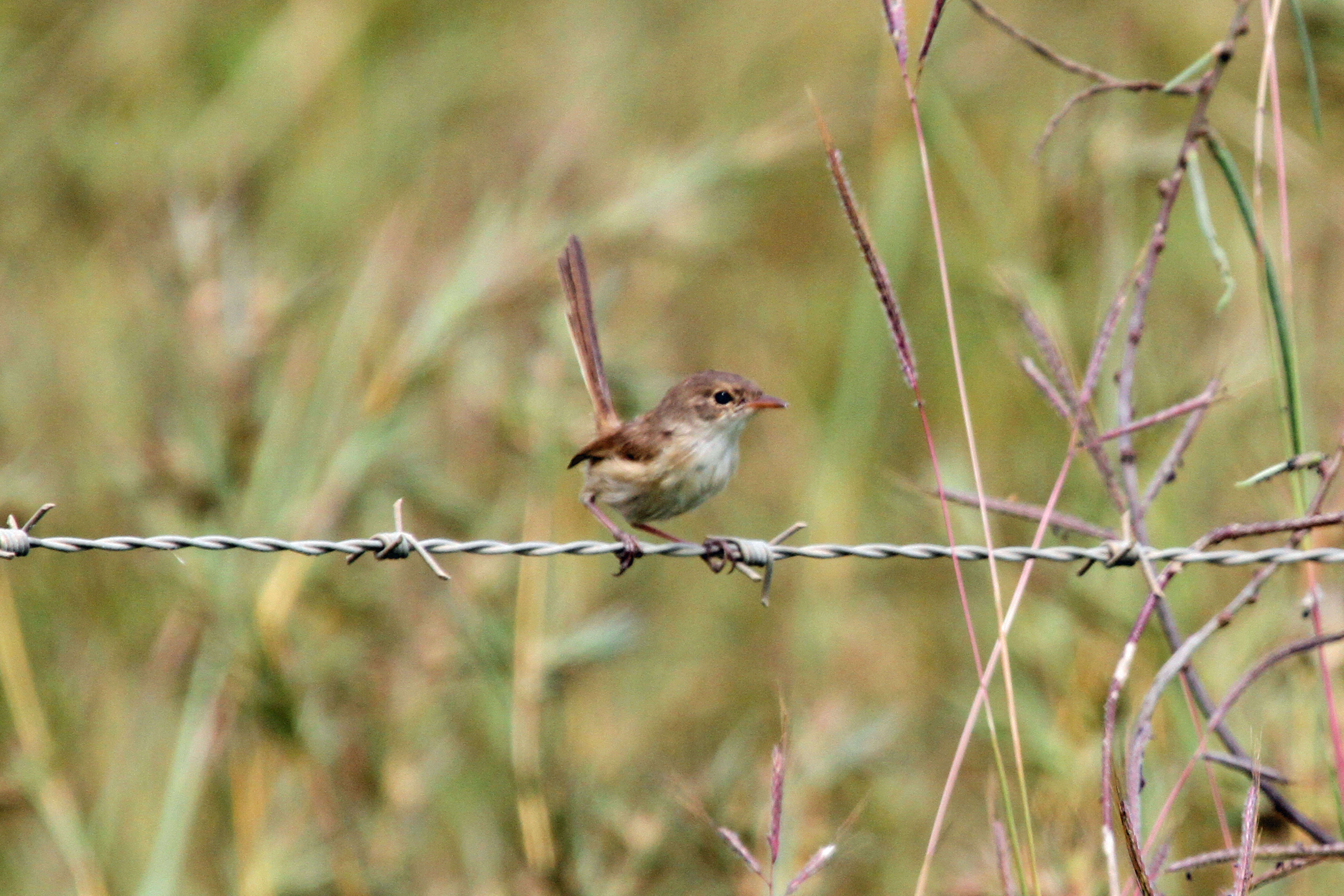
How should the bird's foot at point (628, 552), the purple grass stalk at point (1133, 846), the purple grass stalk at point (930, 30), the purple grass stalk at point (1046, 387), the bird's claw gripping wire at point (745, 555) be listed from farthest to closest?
the bird's foot at point (628, 552) < the bird's claw gripping wire at point (745, 555) < the purple grass stalk at point (1046, 387) < the purple grass stalk at point (930, 30) < the purple grass stalk at point (1133, 846)

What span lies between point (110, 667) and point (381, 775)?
3.05 feet

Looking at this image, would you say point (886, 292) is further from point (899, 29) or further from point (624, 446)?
point (624, 446)

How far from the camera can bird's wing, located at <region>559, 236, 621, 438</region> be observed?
3.74 meters

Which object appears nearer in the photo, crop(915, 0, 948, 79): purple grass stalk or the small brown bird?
crop(915, 0, 948, 79): purple grass stalk

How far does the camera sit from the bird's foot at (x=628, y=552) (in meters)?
3.17

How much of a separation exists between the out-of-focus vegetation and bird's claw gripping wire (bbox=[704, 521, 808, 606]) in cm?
74

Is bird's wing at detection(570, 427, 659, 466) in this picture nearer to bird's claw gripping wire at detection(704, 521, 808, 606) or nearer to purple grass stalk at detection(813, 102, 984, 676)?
bird's claw gripping wire at detection(704, 521, 808, 606)

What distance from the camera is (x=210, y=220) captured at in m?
3.84

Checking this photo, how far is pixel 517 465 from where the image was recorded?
4383mm

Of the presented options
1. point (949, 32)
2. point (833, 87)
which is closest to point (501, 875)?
point (949, 32)

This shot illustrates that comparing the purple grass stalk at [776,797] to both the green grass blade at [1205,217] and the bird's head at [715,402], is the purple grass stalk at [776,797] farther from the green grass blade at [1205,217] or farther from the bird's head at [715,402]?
the bird's head at [715,402]

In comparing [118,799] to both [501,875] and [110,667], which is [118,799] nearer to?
[110,667]

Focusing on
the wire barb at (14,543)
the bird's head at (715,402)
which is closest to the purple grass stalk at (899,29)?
the wire barb at (14,543)

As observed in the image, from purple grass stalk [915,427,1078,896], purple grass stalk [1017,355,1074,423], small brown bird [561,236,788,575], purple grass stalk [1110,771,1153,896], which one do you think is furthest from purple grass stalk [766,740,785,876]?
small brown bird [561,236,788,575]
